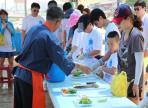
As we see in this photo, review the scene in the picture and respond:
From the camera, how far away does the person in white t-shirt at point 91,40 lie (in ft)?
12.8

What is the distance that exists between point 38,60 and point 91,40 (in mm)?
1254

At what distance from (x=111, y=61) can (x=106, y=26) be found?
0.56m

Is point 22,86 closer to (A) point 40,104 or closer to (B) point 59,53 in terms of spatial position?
(A) point 40,104

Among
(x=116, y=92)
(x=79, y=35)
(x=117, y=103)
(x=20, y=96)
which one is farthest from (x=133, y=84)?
(x=79, y=35)

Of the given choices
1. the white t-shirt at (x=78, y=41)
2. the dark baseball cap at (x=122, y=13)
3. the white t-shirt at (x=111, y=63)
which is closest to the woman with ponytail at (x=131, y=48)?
the dark baseball cap at (x=122, y=13)

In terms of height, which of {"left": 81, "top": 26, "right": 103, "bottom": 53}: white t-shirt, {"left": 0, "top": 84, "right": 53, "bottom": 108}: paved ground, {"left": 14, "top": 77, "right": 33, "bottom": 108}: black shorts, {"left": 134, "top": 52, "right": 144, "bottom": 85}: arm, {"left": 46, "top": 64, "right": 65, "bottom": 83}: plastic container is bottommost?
{"left": 0, "top": 84, "right": 53, "bottom": 108}: paved ground

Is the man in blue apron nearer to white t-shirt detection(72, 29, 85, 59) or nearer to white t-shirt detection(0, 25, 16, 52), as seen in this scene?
white t-shirt detection(72, 29, 85, 59)

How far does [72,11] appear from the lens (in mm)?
5875

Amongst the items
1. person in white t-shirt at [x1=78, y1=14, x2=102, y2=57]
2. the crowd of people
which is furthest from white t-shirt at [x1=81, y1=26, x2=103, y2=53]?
the crowd of people

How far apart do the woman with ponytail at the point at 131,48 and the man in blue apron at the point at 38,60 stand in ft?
1.61

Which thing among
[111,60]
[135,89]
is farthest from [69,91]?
[111,60]

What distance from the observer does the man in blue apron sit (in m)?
2.77

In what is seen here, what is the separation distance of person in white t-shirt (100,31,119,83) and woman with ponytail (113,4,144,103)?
128 millimetres

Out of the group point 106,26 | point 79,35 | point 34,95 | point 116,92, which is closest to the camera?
point 116,92
